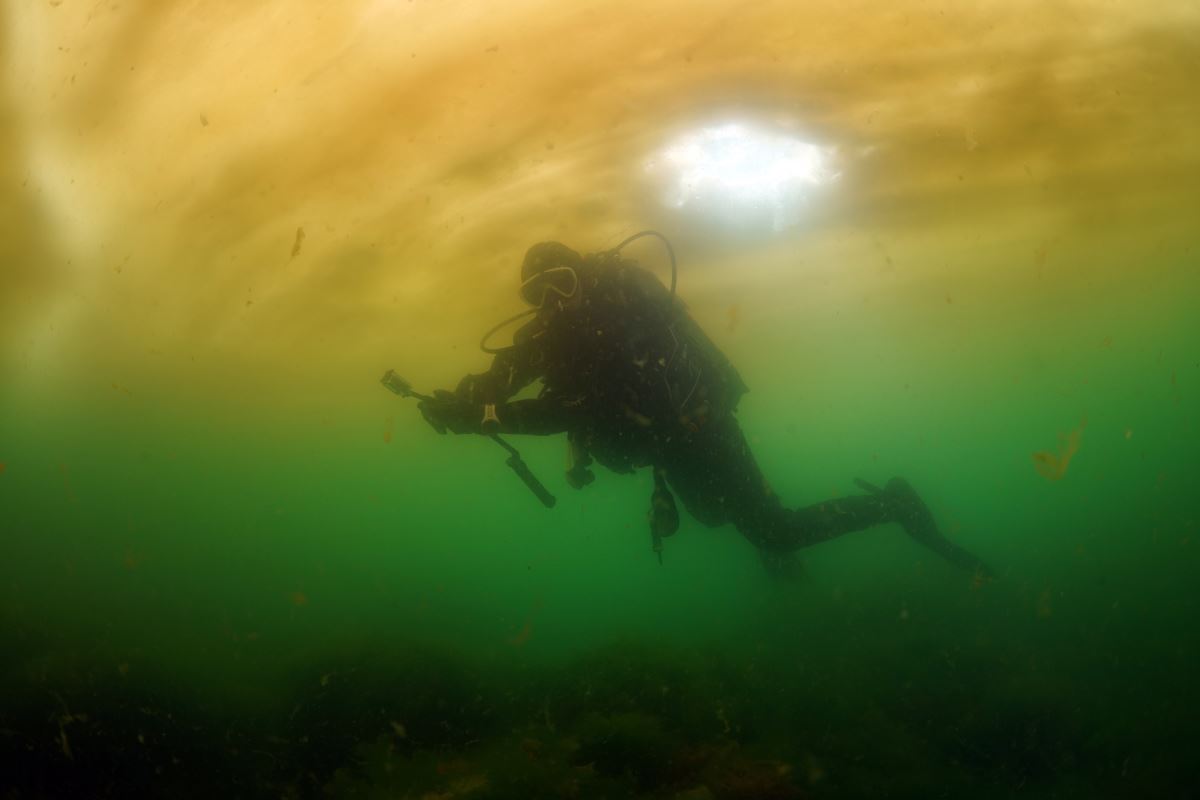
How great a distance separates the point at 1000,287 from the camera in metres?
18.9

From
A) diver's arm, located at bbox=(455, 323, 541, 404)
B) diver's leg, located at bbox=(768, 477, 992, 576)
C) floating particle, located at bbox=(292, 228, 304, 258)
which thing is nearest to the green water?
diver's leg, located at bbox=(768, 477, 992, 576)

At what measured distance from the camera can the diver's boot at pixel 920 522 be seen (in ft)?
26.6

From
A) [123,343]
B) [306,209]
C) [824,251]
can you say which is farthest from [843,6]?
[123,343]

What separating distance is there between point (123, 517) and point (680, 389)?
110053mm

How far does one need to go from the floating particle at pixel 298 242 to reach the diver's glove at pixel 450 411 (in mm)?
6391

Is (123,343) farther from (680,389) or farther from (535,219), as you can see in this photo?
(680,389)

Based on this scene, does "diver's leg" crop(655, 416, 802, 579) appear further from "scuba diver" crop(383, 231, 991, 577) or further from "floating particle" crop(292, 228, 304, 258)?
"floating particle" crop(292, 228, 304, 258)

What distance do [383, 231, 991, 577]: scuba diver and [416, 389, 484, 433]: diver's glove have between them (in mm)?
10

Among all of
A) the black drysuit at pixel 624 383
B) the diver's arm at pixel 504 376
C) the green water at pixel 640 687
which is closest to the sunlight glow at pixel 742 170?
the black drysuit at pixel 624 383

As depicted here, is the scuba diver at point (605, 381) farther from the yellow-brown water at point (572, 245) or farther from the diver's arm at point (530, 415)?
the yellow-brown water at point (572, 245)

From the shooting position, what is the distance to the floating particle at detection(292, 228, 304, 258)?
1031 cm

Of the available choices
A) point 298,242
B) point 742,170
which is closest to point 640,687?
point 742,170

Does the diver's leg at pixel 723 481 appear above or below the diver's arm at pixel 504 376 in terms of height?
below

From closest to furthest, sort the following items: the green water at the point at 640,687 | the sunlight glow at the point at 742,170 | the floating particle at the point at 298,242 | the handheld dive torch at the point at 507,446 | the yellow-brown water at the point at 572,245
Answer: the handheld dive torch at the point at 507,446
the green water at the point at 640,687
the yellow-brown water at the point at 572,245
the sunlight glow at the point at 742,170
the floating particle at the point at 298,242
